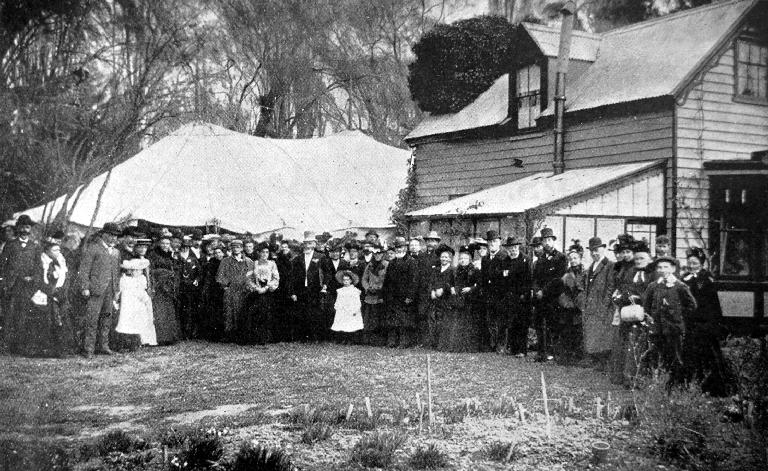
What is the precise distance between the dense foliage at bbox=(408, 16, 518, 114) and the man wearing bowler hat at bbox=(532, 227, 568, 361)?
13.4ft

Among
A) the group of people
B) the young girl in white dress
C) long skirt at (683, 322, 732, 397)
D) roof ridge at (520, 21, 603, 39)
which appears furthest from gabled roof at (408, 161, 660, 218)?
the young girl in white dress

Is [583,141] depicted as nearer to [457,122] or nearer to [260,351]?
[457,122]

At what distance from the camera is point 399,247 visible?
1085 cm

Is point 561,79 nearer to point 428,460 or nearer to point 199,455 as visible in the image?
point 428,460

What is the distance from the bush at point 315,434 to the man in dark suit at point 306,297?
607 cm

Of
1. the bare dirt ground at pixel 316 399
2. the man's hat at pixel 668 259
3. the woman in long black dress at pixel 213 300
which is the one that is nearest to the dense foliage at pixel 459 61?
the woman in long black dress at pixel 213 300

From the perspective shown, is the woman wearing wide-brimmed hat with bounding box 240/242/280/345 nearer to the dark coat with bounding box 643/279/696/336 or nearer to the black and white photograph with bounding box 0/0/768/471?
the black and white photograph with bounding box 0/0/768/471

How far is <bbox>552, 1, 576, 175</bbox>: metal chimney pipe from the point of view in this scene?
41.0 feet

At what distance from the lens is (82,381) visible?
7.30 m

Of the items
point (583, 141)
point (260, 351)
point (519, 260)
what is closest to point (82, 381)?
point (260, 351)

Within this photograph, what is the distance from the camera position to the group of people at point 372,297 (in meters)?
6.84

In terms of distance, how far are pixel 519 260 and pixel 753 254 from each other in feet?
14.3

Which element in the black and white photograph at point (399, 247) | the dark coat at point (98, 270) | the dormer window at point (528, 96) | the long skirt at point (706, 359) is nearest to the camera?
the black and white photograph at point (399, 247)

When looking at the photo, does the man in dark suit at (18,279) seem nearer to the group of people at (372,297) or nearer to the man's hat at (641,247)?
the group of people at (372,297)
